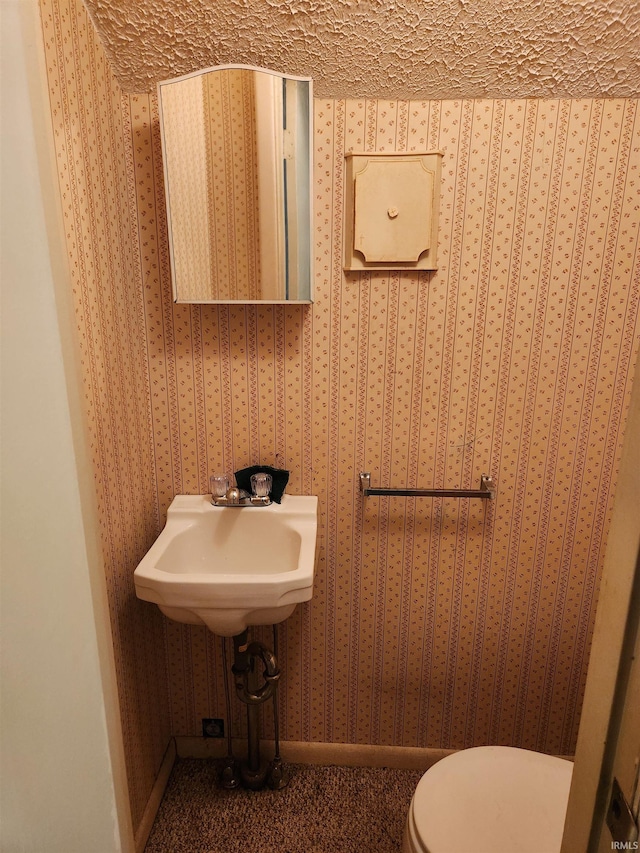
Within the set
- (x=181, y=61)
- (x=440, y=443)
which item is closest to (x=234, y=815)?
(x=440, y=443)

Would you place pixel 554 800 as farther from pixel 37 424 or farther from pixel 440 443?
pixel 37 424

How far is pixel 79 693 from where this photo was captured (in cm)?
69

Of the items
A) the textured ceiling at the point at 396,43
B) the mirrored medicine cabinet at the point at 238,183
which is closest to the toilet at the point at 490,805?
the mirrored medicine cabinet at the point at 238,183

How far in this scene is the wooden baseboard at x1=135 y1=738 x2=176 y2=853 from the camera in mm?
Answer: 1426

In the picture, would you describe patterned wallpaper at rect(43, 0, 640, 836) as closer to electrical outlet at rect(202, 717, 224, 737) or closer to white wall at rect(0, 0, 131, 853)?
electrical outlet at rect(202, 717, 224, 737)

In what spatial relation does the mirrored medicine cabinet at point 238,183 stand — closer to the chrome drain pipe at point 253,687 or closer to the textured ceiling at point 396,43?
the textured ceiling at point 396,43

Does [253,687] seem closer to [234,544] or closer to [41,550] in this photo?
[234,544]

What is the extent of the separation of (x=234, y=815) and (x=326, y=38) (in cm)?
213

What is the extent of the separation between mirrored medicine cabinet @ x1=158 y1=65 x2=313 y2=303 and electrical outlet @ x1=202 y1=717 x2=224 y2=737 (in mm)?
1390

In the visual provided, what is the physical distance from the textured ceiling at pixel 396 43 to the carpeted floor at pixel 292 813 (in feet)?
6.73

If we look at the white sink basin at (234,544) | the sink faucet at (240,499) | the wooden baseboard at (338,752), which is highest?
the sink faucet at (240,499)

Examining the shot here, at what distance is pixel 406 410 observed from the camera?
1.47m

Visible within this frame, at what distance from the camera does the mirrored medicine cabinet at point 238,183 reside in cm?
122

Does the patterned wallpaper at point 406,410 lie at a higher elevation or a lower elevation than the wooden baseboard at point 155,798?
higher
